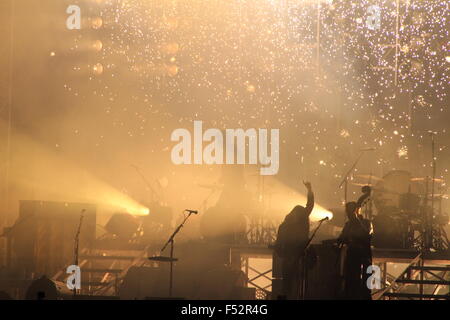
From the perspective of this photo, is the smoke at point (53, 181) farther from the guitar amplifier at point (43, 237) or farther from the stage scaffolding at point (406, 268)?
the stage scaffolding at point (406, 268)

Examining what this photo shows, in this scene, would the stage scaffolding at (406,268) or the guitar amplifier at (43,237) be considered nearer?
the stage scaffolding at (406,268)

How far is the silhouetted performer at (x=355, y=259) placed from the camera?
11.1 m

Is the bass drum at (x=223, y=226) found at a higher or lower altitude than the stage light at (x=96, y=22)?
lower

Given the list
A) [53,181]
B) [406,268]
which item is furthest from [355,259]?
[53,181]

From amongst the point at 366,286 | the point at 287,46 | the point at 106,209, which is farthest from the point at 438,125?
the point at 366,286

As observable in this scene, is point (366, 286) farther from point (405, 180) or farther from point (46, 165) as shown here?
point (46, 165)

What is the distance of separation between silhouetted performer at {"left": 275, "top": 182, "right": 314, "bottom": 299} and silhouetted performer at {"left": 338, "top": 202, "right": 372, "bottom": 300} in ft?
1.80

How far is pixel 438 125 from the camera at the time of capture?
803 inches

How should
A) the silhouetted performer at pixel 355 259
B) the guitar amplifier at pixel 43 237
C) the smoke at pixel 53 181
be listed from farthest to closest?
the smoke at pixel 53 181 < the guitar amplifier at pixel 43 237 < the silhouetted performer at pixel 355 259

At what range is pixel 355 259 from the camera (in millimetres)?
11203

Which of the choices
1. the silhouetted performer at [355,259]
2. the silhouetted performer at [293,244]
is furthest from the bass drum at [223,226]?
the silhouetted performer at [355,259]

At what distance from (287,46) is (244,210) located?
6705 mm

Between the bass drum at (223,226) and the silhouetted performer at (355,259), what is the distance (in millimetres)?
4463

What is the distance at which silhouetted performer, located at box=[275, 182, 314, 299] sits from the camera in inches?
446
